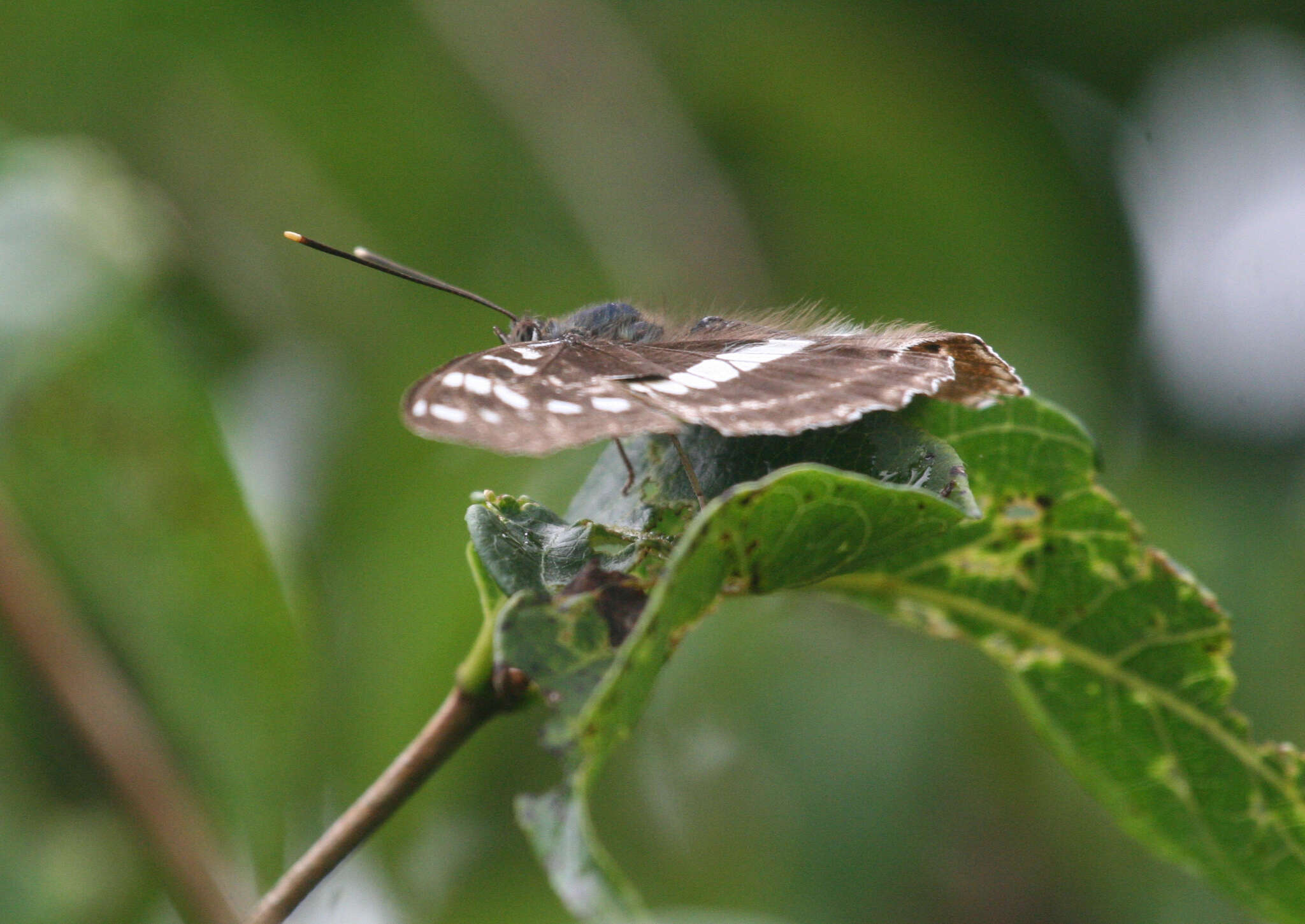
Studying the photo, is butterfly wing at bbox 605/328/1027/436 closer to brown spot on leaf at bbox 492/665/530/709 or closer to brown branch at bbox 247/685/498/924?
brown spot on leaf at bbox 492/665/530/709

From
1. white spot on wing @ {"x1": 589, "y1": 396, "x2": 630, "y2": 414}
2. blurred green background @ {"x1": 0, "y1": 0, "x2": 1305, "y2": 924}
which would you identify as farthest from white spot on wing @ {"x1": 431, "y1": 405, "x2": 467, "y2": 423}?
blurred green background @ {"x1": 0, "y1": 0, "x2": 1305, "y2": 924}

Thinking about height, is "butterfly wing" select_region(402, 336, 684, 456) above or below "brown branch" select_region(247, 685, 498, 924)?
above

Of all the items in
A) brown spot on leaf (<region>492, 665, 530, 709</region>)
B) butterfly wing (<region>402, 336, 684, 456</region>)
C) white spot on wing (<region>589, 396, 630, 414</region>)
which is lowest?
brown spot on leaf (<region>492, 665, 530, 709</region>)

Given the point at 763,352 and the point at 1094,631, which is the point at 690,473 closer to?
the point at 763,352

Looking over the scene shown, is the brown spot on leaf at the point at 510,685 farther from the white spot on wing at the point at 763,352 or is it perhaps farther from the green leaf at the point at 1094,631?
the white spot on wing at the point at 763,352

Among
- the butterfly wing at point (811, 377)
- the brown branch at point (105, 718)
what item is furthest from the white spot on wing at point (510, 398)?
the brown branch at point (105, 718)

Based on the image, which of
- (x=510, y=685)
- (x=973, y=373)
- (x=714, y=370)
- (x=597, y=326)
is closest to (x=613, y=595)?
(x=510, y=685)
